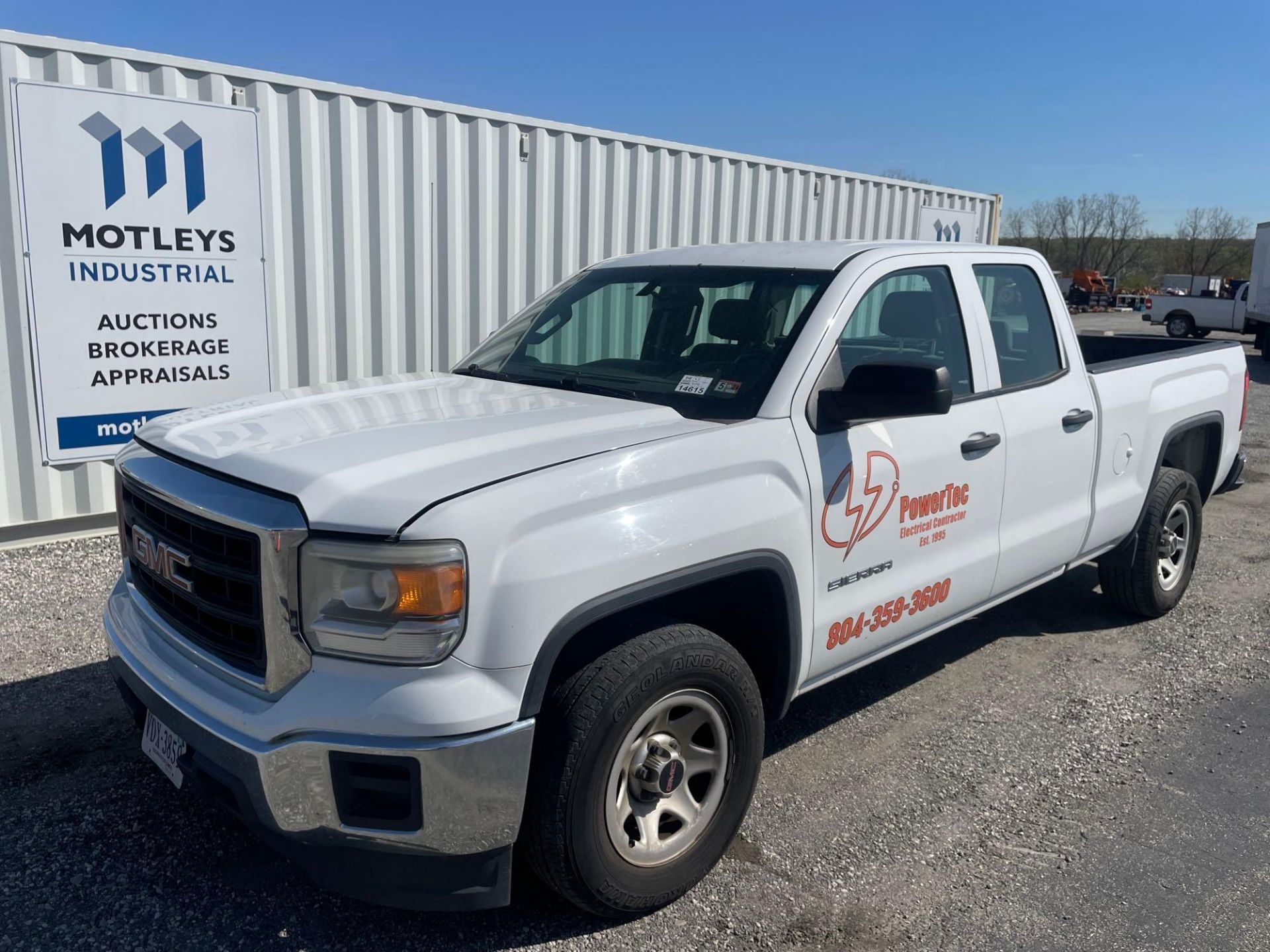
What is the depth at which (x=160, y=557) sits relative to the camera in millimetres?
2740

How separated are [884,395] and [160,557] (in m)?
2.14

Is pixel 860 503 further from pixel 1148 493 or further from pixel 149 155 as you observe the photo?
pixel 149 155

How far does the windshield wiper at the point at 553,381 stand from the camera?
3.35 meters

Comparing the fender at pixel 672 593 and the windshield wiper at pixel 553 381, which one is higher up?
the windshield wiper at pixel 553 381

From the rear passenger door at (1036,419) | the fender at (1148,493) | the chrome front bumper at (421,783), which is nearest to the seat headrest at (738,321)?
the rear passenger door at (1036,419)

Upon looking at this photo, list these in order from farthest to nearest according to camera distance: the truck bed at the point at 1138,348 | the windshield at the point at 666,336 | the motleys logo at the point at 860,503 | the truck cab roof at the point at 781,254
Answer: the truck bed at the point at 1138,348 → the truck cab roof at the point at 781,254 → the windshield at the point at 666,336 → the motleys logo at the point at 860,503

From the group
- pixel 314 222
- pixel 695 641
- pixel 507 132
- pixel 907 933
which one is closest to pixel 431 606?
pixel 695 641

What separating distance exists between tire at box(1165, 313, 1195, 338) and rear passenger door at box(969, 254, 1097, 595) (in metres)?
27.3

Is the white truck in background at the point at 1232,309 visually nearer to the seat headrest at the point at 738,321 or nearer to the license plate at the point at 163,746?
the seat headrest at the point at 738,321

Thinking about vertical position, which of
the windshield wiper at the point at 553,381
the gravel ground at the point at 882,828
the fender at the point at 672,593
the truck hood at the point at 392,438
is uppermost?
the windshield wiper at the point at 553,381

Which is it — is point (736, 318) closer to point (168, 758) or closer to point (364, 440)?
point (364, 440)

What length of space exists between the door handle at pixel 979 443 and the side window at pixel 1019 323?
0.31m

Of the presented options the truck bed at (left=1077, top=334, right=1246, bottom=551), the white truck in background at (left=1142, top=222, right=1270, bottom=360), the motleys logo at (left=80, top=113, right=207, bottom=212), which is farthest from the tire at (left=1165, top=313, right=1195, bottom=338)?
the motleys logo at (left=80, top=113, right=207, bottom=212)

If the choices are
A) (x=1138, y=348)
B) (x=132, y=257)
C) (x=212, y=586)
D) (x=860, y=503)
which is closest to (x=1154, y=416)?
(x=1138, y=348)
